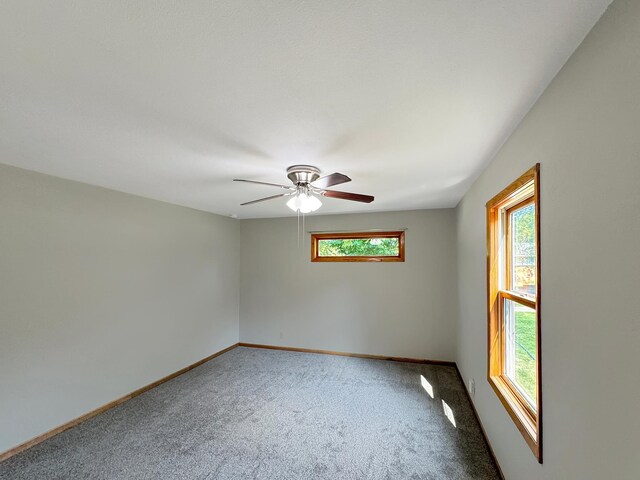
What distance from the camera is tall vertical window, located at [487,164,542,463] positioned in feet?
5.08

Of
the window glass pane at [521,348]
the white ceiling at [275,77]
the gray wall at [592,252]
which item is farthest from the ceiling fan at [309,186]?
the window glass pane at [521,348]

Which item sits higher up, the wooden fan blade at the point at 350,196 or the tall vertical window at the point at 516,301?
the wooden fan blade at the point at 350,196

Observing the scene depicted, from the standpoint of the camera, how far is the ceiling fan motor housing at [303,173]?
7.18 feet

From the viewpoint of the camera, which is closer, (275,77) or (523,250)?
(275,77)

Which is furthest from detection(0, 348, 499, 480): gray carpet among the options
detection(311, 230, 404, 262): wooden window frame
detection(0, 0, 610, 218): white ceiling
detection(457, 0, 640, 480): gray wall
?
detection(0, 0, 610, 218): white ceiling

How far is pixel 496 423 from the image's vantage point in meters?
2.14

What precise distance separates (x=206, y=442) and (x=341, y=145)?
2631 millimetres

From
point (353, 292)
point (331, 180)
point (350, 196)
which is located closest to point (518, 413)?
point (350, 196)

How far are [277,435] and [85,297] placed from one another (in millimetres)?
2274

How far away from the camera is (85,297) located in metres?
2.84

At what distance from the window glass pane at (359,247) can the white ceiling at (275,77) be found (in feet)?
8.21

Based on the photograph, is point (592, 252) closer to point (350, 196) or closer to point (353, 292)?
point (350, 196)

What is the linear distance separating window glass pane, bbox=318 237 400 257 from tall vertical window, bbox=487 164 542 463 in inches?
90.7

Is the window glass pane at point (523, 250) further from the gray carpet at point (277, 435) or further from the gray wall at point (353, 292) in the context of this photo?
the gray wall at point (353, 292)
